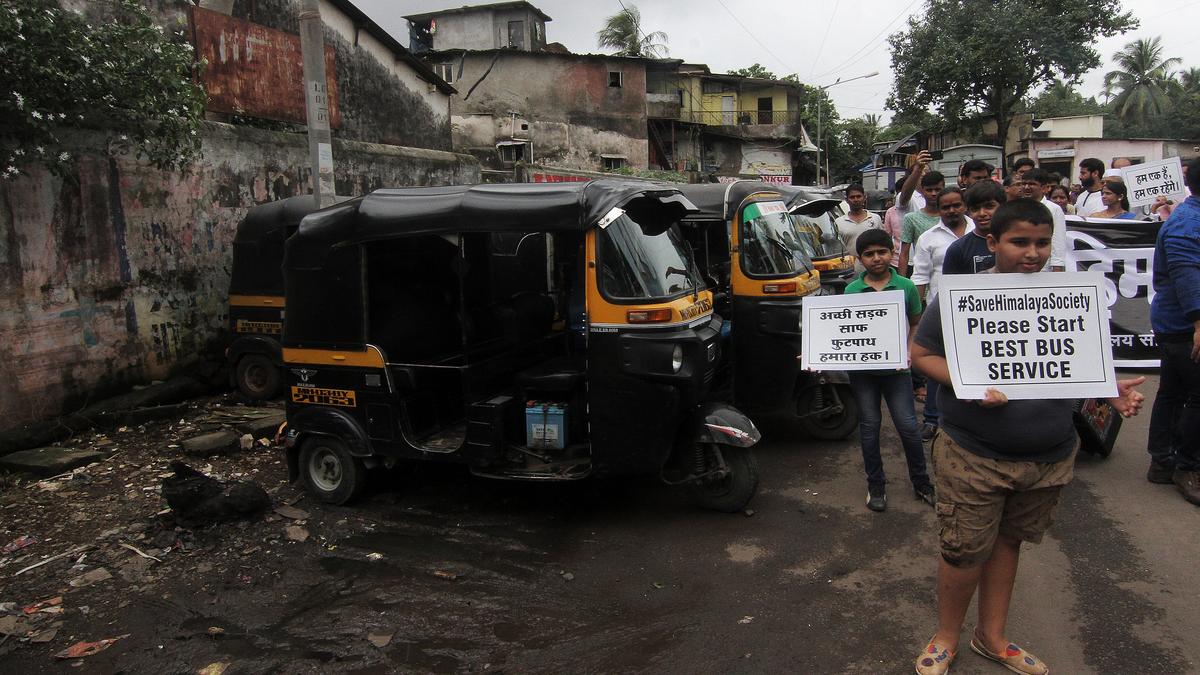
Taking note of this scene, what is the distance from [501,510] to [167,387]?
4932mm

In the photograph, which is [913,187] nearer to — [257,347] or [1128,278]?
[1128,278]

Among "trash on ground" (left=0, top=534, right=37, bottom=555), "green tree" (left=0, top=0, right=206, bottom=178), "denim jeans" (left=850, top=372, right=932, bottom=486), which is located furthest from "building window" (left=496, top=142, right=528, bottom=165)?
"denim jeans" (left=850, top=372, right=932, bottom=486)

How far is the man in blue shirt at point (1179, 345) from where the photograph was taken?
439cm

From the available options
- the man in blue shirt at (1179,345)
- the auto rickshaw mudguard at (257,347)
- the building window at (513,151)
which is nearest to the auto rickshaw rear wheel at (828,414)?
the man in blue shirt at (1179,345)

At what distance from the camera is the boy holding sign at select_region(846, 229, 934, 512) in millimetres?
4824

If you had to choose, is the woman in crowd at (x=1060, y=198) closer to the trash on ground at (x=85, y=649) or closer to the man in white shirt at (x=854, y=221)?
the man in white shirt at (x=854, y=221)

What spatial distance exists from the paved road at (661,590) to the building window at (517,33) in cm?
3367

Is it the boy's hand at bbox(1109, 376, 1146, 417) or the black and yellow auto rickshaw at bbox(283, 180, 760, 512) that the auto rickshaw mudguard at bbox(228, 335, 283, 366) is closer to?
the black and yellow auto rickshaw at bbox(283, 180, 760, 512)

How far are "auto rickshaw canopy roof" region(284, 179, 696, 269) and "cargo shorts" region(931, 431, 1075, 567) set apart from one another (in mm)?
2524

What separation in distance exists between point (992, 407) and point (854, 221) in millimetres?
6201

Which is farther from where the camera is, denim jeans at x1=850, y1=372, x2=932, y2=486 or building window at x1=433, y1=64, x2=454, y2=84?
building window at x1=433, y1=64, x2=454, y2=84

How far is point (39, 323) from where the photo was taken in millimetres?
7148

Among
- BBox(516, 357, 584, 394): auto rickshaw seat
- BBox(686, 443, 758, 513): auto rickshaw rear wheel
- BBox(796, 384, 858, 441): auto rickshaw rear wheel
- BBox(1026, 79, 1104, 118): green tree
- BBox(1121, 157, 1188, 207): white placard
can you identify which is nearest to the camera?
BBox(686, 443, 758, 513): auto rickshaw rear wheel

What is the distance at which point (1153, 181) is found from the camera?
7.47 meters
